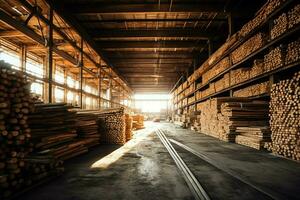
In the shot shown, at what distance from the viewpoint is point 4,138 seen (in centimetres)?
344

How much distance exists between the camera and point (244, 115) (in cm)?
805

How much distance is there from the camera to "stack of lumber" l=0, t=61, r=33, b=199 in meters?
3.26

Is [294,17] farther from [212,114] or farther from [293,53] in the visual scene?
[212,114]

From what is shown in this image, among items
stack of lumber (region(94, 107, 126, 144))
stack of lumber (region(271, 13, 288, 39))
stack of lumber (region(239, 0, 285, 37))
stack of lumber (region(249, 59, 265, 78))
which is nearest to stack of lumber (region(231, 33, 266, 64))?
stack of lumber (region(239, 0, 285, 37))

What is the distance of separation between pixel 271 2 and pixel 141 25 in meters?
6.72

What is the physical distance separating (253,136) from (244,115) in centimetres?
111

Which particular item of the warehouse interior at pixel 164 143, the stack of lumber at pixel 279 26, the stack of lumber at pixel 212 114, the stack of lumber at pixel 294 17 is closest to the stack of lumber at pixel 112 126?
the warehouse interior at pixel 164 143

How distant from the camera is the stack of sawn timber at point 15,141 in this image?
10.8 feet

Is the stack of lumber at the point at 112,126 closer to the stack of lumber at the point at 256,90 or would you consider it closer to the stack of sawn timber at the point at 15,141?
the stack of sawn timber at the point at 15,141

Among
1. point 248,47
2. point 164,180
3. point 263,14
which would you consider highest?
point 263,14

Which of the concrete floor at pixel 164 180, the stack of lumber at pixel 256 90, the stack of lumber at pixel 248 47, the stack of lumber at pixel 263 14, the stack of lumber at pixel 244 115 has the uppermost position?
the stack of lumber at pixel 263 14

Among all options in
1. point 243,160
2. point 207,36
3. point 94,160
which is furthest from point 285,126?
point 207,36

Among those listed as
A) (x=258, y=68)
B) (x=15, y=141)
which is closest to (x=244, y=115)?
(x=258, y=68)

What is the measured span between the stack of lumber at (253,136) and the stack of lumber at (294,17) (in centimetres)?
334
